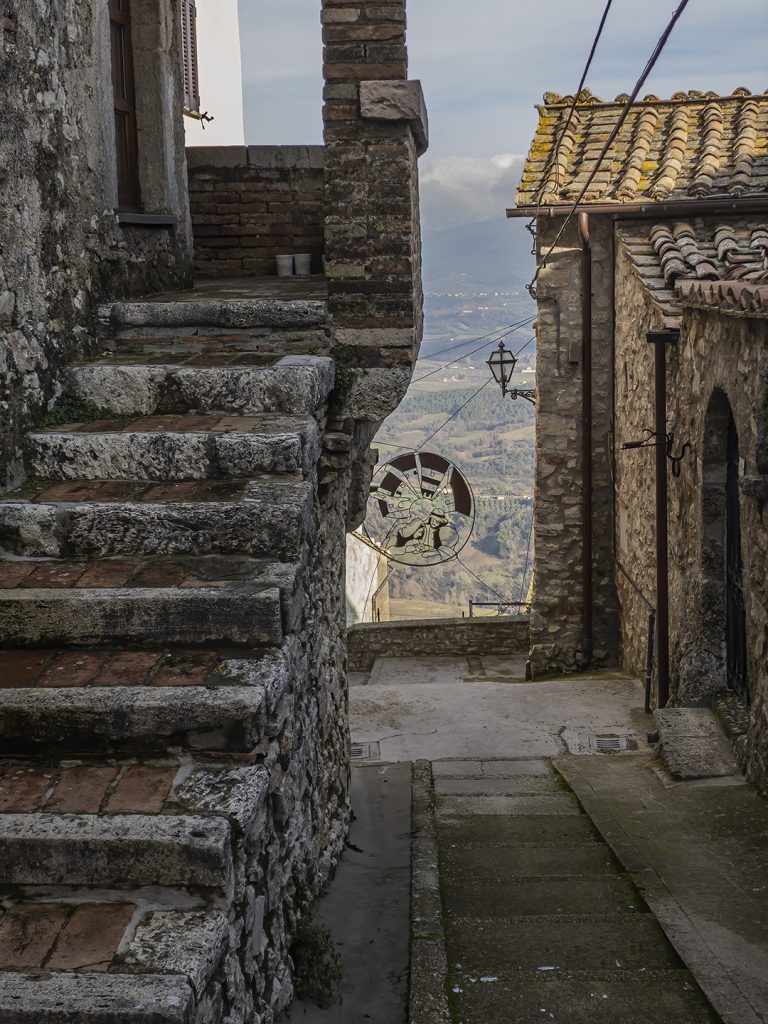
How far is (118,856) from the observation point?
101 inches

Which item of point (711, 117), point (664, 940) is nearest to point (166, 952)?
point (664, 940)

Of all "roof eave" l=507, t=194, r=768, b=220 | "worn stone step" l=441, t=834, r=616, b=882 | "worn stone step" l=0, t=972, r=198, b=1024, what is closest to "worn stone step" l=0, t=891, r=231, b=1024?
"worn stone step" l=0, t=972, r=198, b=1024

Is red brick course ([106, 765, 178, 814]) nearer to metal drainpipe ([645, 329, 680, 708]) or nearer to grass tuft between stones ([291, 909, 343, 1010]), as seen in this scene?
grass tuft between stones ([291, 909, 343, 1010])

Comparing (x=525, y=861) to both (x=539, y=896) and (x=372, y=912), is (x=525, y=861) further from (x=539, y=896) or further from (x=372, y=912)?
(x=372, y=912)

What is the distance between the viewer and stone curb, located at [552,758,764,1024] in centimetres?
340

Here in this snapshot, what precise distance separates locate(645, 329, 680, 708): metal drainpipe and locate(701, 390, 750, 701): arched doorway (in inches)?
48.6

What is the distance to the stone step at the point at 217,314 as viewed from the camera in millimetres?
4898

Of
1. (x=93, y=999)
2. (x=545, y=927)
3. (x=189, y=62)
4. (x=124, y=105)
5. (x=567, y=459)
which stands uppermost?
(x=189, y=62)

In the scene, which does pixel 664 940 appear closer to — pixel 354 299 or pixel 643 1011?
pixel 643 1011

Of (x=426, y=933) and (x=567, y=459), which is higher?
(x=567, y=459)

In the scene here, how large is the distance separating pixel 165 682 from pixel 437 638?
10308 millimetres

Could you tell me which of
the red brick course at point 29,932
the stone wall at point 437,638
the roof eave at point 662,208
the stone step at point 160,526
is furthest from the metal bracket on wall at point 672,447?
the red brick course at point 29,932

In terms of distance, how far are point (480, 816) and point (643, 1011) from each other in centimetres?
268

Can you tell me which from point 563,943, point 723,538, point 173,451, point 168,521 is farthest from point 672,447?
point 168,521
